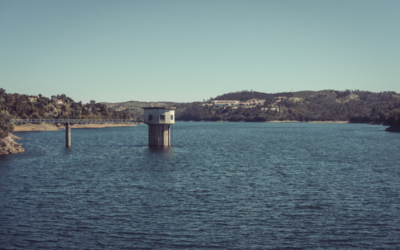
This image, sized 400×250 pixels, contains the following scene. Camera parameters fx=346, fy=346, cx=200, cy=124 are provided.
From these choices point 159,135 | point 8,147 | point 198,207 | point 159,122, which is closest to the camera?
point 198,207

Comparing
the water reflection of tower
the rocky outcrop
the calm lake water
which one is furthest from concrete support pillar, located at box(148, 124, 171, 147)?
the rocky outcrop

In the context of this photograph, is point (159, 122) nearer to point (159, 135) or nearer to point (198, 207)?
point (159, 135)

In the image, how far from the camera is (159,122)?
3236 inches

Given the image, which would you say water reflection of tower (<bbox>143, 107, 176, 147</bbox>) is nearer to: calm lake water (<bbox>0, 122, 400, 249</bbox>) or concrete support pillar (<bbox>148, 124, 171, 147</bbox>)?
concrete support pillar (<bbox>148, 124, 171, 147</bbox>)

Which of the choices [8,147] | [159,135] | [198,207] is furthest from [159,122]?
[198,207]

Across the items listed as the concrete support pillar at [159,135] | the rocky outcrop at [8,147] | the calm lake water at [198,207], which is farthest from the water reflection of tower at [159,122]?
the rocky outcrop at [8,147]

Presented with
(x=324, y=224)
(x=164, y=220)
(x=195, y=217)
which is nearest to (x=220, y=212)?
(x=195, y=217)

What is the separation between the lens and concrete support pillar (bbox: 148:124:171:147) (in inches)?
3383

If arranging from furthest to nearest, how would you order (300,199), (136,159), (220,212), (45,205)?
(136,159) → (300,199) → (45,205) → (220,212)

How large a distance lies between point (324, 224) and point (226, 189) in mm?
13917

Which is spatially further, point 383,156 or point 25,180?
point 383,156

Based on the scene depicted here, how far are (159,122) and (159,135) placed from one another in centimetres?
520

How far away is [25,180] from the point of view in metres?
44.7

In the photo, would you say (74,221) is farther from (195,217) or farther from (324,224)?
(324,224)
